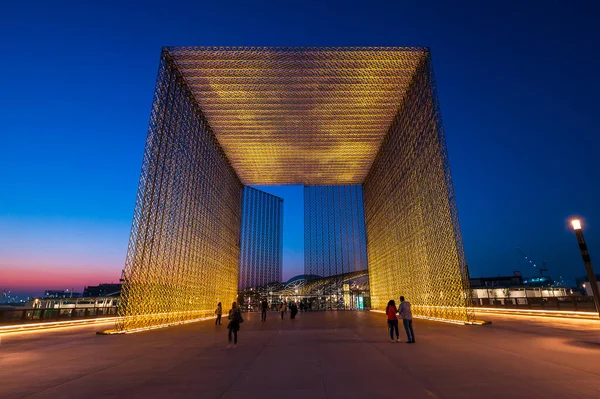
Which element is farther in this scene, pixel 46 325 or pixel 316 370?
pixel 46 325

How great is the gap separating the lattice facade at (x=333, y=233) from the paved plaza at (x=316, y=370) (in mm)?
27940

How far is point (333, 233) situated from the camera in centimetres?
3728

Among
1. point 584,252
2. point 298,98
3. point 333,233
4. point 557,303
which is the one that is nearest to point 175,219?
point 298,98

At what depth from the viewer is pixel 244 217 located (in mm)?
41000

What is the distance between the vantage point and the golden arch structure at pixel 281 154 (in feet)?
55.6

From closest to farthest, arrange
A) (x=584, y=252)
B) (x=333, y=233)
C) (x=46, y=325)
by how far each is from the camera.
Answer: (x=584, y=252) → (x=46, y=325) → (x=333, y=233)

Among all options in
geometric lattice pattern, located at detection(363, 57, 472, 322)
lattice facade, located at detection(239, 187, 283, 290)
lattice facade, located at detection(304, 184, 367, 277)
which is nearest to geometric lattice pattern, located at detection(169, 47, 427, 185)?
geometric lattice pattern, located at detection(363, 57, 472, 322)

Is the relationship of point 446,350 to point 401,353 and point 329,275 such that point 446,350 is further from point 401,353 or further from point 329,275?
point 329,275

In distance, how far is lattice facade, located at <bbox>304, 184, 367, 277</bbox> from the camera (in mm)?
36969

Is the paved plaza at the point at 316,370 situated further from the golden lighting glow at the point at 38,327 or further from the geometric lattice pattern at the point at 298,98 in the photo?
the geometric lattice pattern at the point at 298,98

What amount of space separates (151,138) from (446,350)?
14.8 metres

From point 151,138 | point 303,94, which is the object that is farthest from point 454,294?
point 151,138

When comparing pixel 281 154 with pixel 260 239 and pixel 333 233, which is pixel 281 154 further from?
pixel 260 239

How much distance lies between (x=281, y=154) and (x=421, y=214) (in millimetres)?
12536
